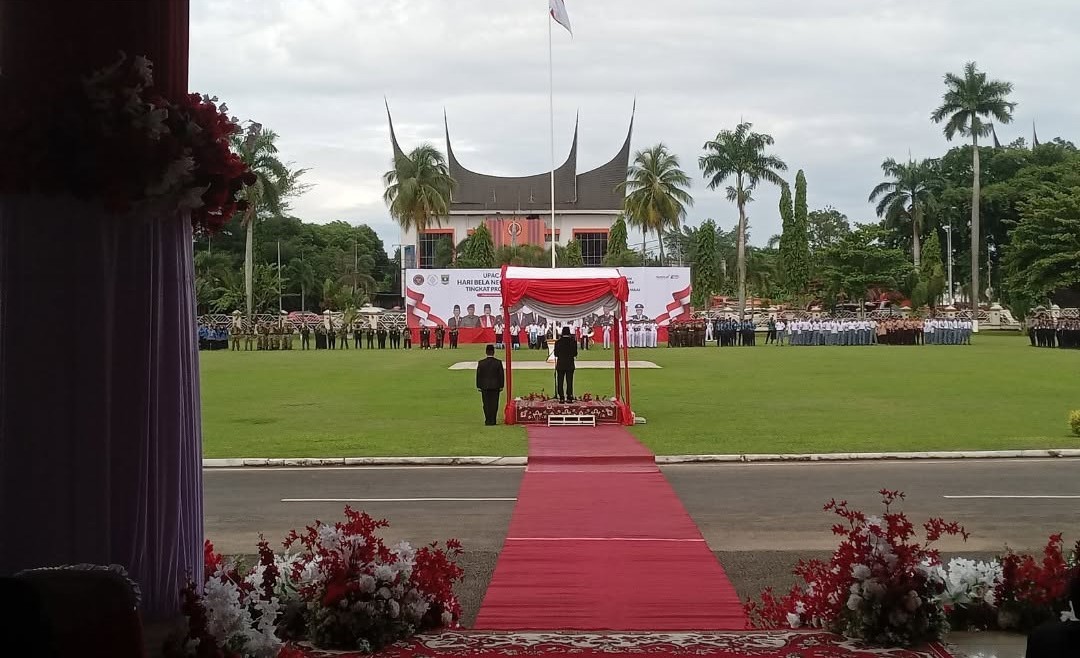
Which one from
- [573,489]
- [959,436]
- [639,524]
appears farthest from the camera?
[959,436]

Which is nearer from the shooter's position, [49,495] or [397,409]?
[49,495]

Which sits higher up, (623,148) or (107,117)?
(623,148)

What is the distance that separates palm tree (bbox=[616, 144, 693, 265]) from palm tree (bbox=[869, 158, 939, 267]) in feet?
83.9

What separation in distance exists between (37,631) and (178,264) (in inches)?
75.7

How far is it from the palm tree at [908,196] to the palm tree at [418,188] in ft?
138

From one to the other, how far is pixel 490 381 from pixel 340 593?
46.2 feet

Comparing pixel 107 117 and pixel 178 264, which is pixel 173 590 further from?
pixel 107 117

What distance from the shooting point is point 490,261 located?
8388 cm

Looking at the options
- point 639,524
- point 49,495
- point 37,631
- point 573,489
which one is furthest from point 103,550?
point 573,489

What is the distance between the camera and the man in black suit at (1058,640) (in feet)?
11.1

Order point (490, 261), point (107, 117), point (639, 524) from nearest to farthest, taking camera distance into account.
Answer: point (107, 117)
point (639, 524)
point (490, 261)

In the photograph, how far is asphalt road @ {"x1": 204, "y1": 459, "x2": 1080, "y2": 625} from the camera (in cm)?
952

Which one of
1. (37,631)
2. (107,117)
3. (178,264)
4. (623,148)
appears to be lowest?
(37,631)

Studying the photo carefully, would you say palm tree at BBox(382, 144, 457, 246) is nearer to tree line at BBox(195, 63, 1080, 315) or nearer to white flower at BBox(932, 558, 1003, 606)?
tree line at BBox(195, 63, 1080, 315)
